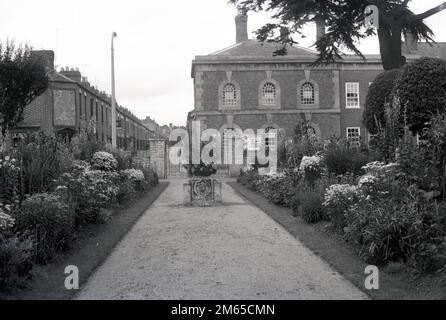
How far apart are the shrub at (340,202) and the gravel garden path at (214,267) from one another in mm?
904

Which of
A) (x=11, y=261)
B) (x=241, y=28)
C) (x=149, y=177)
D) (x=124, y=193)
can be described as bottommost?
(x=11, y=261)

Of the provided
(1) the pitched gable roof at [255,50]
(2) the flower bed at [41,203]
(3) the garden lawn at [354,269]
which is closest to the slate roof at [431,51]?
(1) the pitched gable roof at [255,50]

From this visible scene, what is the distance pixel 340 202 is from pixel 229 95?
25009 millimetres

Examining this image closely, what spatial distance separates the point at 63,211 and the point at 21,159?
1.94 metres

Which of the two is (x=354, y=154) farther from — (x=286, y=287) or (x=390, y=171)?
(x=286, y=287)

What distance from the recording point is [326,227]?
9625 millimetres

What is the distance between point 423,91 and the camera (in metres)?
13.3

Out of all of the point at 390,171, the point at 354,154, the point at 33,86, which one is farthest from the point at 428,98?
the point at 33,86

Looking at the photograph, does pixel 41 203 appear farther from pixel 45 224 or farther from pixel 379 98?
pixel 379 98

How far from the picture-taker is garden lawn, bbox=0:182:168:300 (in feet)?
18.7

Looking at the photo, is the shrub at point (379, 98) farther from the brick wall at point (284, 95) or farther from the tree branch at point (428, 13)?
the brick wall at point (284, 95)

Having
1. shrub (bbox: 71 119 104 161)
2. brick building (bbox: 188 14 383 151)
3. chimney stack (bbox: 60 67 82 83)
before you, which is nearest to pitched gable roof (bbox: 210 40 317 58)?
brick building (bbox: 188 14 383 151)

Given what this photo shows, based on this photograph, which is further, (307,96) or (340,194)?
(307,96)

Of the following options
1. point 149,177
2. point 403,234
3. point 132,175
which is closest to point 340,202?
point 403,234
